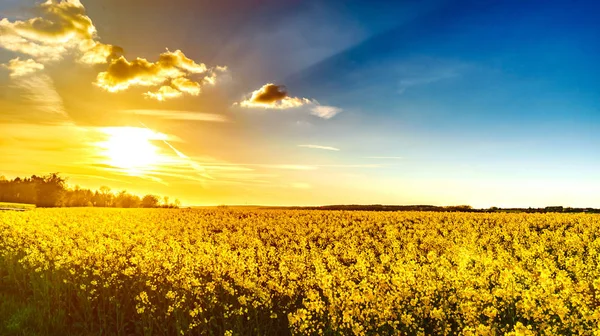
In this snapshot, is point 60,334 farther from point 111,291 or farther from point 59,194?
point 59,194

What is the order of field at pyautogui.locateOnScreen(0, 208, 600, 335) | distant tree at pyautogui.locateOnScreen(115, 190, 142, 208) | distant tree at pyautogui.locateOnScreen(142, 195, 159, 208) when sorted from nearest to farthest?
field at pyautogui.locateOnScreen(0, 208, 600, 335) < distant tree at pyautogui.locateOnScreen(142, 195, 159, 208) < distant tree at pyautogui.locateOnScreen(115, 190, 142, 208)

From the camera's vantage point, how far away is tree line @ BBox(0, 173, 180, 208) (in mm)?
72062

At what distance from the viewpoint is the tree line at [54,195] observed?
72.1 m

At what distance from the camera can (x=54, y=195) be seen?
7644cm

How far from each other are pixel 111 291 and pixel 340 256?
718 centimetres

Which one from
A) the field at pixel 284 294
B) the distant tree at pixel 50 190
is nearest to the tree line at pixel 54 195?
the distant tree at pixel 50 190

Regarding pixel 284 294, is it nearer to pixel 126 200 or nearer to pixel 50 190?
pixel 126 200

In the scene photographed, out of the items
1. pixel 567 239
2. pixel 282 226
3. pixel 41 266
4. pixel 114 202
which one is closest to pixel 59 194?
pixel 114 202

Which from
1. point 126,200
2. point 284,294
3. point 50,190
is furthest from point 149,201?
point 284,294

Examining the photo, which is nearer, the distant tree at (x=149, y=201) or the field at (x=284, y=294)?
the field at (x=284, y=294)

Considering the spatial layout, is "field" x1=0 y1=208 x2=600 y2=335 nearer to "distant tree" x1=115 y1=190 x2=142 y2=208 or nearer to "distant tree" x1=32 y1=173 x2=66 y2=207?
"distant tree" x1=115 y1=190 x2=142 y2=208

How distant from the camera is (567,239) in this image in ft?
64.6

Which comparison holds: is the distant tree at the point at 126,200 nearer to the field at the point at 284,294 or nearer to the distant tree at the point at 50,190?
the distant tree at the point at 50,190

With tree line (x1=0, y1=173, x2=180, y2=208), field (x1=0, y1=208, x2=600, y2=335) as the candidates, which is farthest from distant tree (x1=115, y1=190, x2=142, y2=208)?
field (x1=0, y1=208, x2=600, y2=335)
